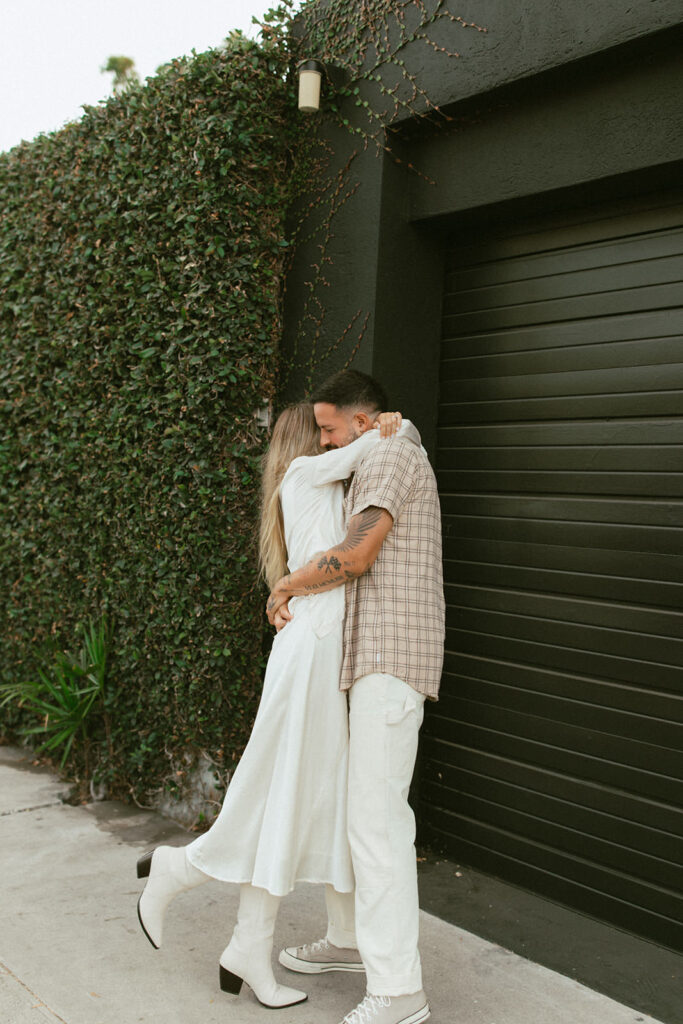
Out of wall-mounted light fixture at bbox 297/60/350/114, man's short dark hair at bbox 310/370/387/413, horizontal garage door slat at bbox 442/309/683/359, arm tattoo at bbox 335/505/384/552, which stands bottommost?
arm tattoo at bbox 335/505/384/552

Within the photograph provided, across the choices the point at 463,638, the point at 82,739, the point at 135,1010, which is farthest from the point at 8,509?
the point at 135,1010

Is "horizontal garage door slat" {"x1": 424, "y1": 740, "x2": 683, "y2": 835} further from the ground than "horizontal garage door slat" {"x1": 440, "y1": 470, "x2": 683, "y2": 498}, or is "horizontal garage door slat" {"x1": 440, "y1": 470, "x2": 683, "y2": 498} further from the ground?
"horizontal garage door slat" {"x1": 440, "y1": 470, "x2": 683, "y2": 498}

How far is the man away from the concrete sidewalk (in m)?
0.38

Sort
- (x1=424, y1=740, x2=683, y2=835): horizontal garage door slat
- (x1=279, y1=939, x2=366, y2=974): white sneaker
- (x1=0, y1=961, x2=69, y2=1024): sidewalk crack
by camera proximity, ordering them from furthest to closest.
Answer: (x1=424, y1=740, x2=683, y2=835): horizontal garage door slat, (x1=279, y1=939, x2=366, y2=974): white sneaker, (x1=0, y1=961, x2=69, y2=1024): sidewalk crack

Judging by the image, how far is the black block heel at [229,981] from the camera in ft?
9.54

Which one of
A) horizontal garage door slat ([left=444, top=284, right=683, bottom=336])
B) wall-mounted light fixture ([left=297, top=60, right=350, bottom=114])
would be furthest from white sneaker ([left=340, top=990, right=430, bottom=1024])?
wall-mounted light fixture ([left=297, top=60, right=350, bottom=114])

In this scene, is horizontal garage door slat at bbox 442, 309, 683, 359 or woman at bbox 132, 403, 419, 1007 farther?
horizontal garage door slat at bbox 442, 309, 683, 359

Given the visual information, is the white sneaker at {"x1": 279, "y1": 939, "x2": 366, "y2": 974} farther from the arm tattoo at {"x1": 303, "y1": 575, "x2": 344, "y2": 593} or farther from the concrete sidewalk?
the arm tattoo at {"x1": 303, "y1": 575, "x2": 344, "y2": 593}

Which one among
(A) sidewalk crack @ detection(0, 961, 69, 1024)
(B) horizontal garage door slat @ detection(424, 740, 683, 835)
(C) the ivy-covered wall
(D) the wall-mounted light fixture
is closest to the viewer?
(A) sidewalk crack @ detection(0, 961, 69, 1024)

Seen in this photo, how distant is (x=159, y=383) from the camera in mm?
4574

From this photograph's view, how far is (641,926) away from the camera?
3414 millimetres

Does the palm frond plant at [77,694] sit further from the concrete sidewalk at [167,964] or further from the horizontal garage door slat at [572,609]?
the horizontal garage door slat at [572,609]

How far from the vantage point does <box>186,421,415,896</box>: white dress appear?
2.83m

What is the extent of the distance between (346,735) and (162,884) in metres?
0.82
